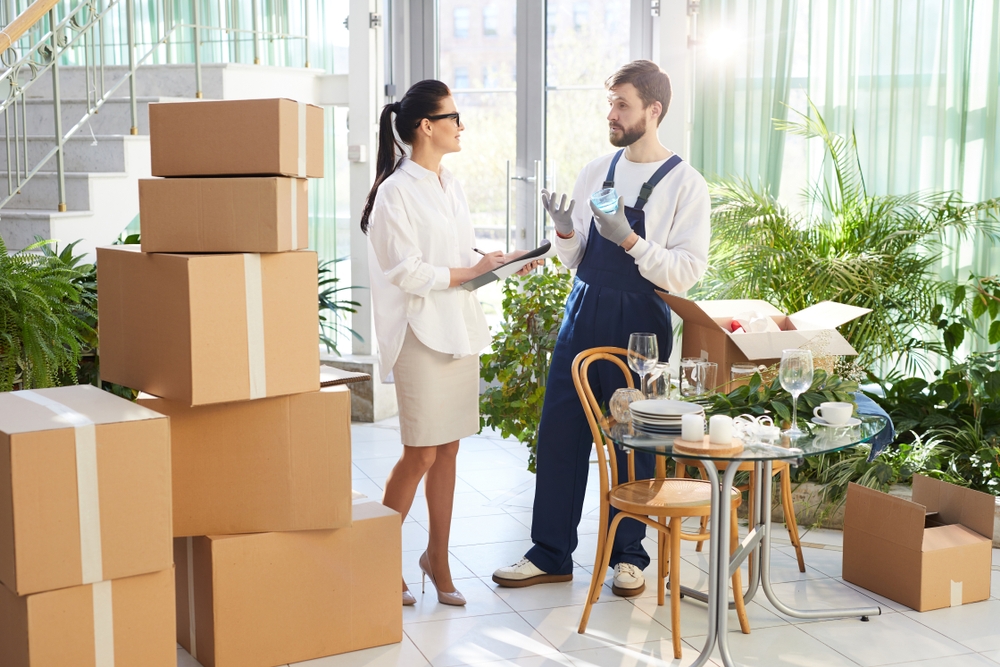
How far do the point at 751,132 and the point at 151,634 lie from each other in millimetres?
3392

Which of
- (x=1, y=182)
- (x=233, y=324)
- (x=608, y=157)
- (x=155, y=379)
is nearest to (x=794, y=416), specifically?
(x=608, y=157)

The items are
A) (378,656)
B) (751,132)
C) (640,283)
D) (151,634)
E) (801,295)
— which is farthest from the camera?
(751,132)

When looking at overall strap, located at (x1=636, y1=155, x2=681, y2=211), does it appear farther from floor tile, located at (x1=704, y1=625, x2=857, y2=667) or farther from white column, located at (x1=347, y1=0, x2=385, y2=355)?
white column, located at (x1=347, y1=0, x2=385, y2=355)

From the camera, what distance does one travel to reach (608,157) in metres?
3.21

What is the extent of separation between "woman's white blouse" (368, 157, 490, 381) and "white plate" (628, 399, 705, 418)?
0.62 meters

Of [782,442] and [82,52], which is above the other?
[82,52]

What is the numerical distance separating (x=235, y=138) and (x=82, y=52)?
4329 mm

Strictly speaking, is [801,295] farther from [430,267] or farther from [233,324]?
[233,324]

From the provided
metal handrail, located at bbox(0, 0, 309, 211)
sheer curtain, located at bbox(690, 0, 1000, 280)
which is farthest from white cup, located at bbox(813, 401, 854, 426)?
metal handrail, located at bbox(0, 0, 309, 211)

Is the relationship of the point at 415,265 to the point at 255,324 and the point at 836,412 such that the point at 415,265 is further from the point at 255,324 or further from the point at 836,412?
the point at 836,412

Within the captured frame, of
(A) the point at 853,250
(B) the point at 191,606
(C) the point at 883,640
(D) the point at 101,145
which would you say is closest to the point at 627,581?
(C) the point at 883,640

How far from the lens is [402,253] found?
282 centimetres

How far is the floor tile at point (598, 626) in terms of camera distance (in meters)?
2.76

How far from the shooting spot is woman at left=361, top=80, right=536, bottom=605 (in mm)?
2840
